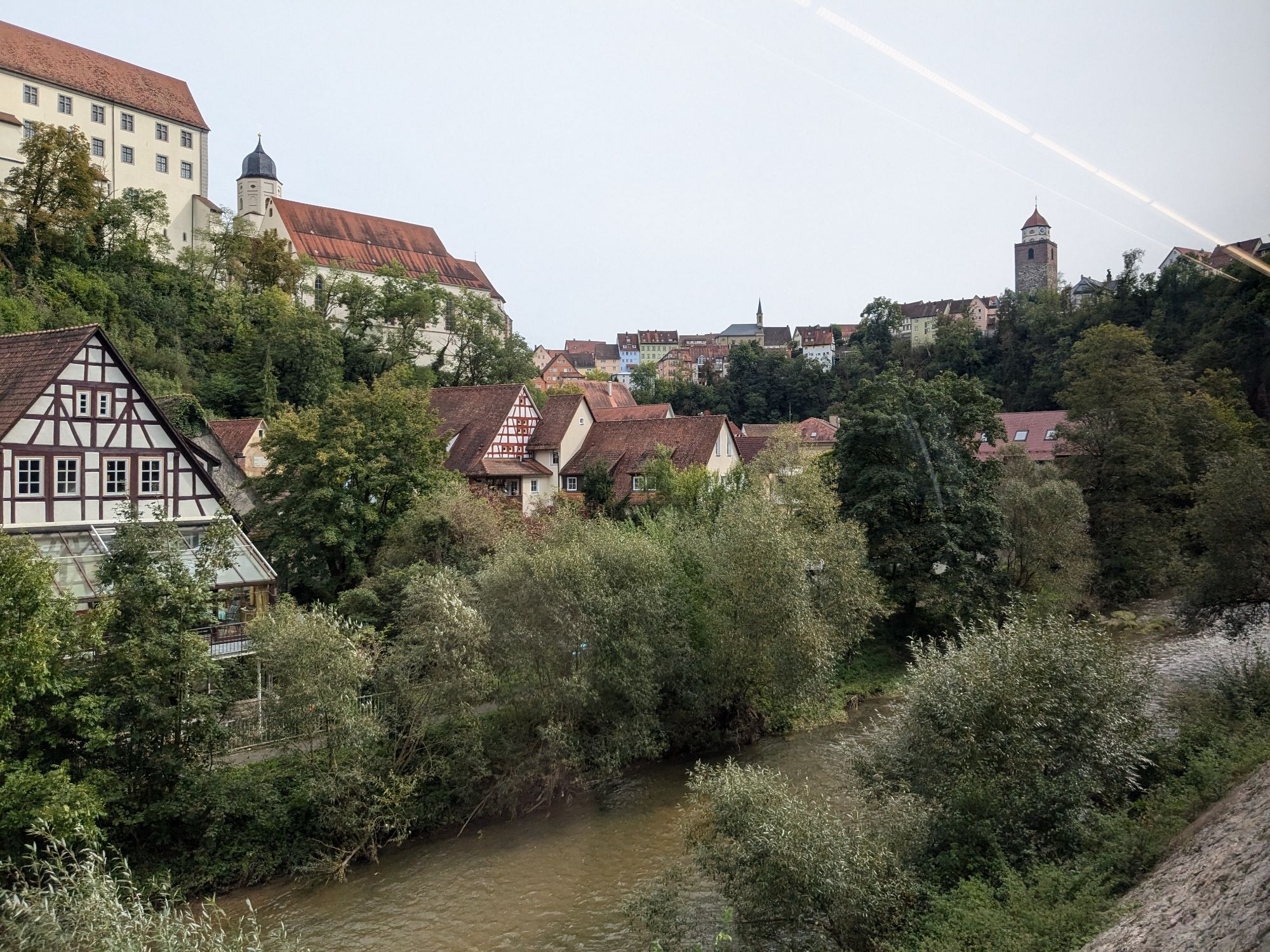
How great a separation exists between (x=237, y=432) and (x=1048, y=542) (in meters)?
31.4

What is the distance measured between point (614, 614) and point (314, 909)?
8.23 m

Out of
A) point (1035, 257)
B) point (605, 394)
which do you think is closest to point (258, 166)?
point (605, 394)

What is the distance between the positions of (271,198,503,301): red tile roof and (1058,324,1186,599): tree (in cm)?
4066

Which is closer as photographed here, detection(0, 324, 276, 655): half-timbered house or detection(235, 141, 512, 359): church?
detection(0, 324, 276, 655): half-timbered house

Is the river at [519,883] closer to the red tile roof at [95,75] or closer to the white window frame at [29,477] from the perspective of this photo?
the white window frame at [29,477]

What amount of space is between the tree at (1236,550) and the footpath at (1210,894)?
11.8m

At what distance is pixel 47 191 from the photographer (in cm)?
4103

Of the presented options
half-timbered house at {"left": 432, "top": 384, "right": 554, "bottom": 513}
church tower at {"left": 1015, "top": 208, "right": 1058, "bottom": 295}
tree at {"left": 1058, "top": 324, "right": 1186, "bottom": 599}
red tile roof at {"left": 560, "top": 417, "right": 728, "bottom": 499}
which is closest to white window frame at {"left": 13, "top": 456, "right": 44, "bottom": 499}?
half-timbered house at {"left": 432, "top": 384, "right": 554, "bottom": 513}

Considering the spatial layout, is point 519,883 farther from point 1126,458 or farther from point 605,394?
point 605,394

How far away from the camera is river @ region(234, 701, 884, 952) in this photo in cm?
1548

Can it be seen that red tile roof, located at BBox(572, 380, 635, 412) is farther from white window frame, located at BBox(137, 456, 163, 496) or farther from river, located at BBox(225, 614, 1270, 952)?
river, located at BBox(225, 614, 1270, 952)

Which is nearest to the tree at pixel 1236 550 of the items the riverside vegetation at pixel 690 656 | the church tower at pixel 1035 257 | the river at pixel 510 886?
the riverside vegetation at pixel 690 656

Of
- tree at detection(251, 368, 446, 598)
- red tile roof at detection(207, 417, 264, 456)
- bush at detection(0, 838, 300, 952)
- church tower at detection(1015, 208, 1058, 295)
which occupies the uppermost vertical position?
church tower at detection(1015, 208, 1058, 295)

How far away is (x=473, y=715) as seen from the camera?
65.9 feet
